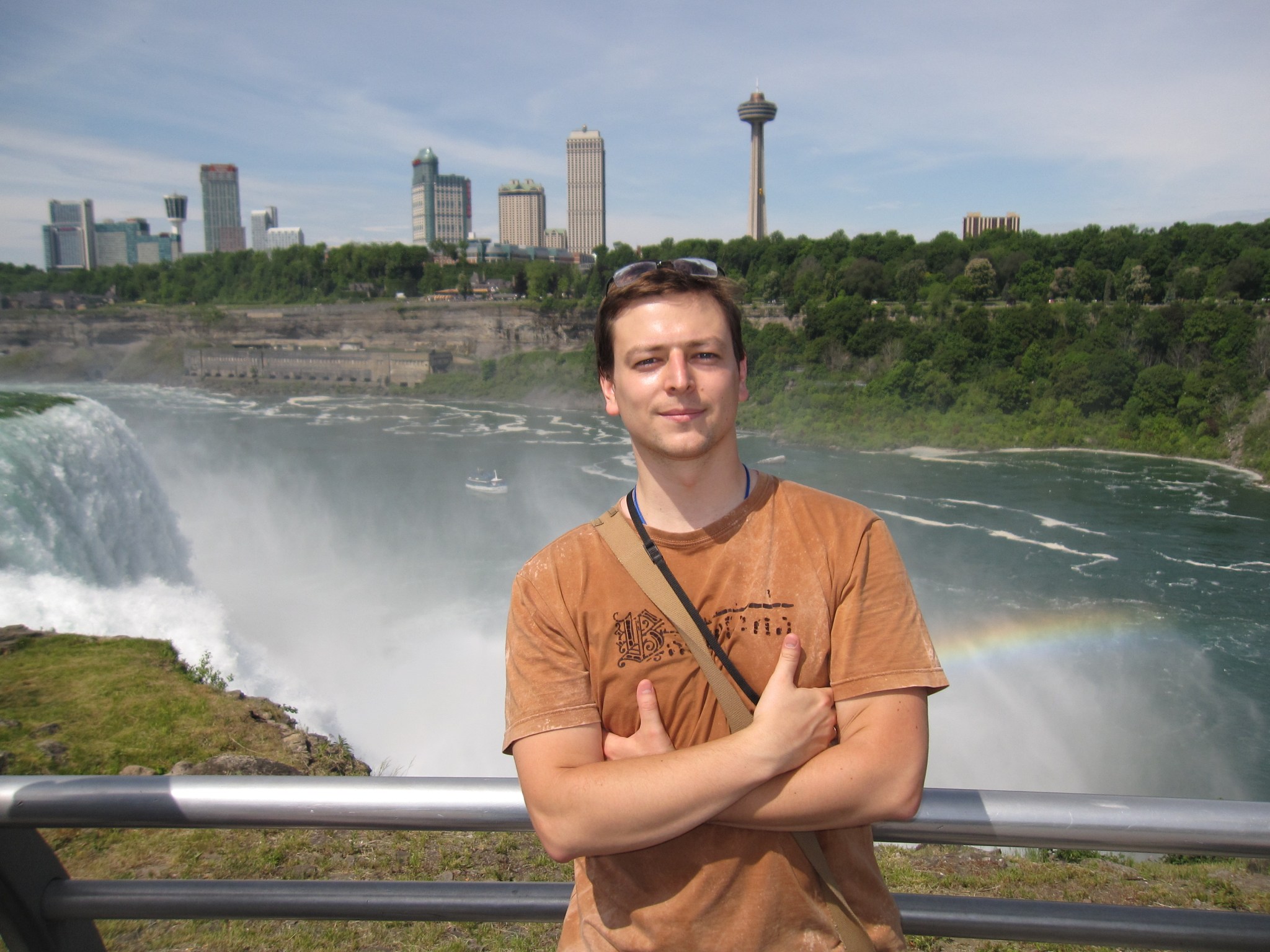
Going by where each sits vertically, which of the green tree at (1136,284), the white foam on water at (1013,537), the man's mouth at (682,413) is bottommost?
the white foam on water at (1013,537)

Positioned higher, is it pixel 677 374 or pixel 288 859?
pixel 677 374

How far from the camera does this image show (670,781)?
3.12 feet

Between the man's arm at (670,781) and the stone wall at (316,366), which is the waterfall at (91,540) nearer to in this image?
the man's arm at (670,781)

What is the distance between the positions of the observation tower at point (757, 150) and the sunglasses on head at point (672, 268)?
78.2 m

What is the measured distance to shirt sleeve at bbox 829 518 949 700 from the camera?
104cm

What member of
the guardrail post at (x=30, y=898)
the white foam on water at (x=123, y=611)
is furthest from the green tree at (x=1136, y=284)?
the guardrail post at (x=30, y=898)

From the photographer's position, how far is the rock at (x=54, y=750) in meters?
4.71

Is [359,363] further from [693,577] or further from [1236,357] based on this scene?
[693,577]

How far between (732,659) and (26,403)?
41.2ft

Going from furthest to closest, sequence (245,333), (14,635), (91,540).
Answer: (245,333) < (91,540) < (14,635)

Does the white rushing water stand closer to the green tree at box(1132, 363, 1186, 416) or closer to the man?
the green tree at box(1132, 363, 1186, 416)

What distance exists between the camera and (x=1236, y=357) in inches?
1444

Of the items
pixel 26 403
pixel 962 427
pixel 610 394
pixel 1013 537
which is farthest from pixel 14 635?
pixel 962 427

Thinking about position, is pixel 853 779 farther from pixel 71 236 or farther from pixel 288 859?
pixel 71 236
